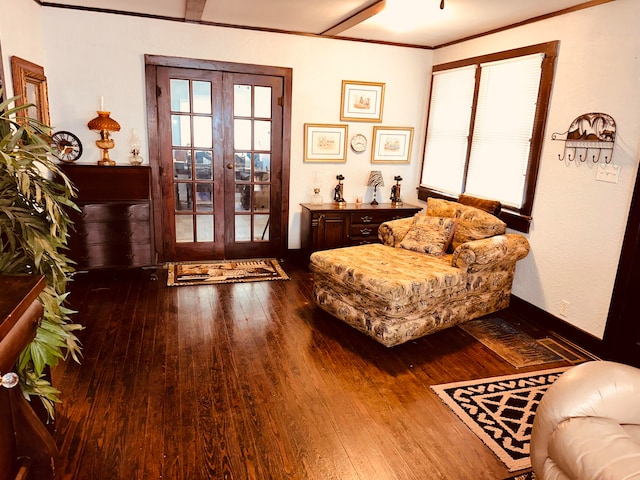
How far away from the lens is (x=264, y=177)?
5.04 meters

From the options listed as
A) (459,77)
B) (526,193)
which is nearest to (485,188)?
(526,193)

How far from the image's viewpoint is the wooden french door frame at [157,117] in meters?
4.44

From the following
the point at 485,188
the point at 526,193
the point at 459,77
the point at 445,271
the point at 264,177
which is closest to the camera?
the point at 445,271

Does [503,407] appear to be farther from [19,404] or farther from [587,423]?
[19,404]

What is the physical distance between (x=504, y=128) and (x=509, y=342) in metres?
1.92

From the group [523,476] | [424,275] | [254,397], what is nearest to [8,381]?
[254,397]

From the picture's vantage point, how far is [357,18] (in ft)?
12.9

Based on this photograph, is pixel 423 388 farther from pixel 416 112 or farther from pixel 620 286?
pixel 416 112

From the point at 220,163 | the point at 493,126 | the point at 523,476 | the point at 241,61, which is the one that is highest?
the point at 241,61

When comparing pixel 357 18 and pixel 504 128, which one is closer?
pixel 357 18

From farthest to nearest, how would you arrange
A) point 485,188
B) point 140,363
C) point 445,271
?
point 485,188 → point 445,271 → point 140,363

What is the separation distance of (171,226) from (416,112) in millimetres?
3126

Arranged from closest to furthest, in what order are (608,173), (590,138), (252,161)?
(608,173) < (590,138) < (252,161)

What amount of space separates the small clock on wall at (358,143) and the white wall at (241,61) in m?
0.08
